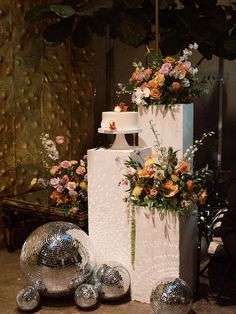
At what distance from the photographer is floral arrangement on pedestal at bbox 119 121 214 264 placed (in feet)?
9.27

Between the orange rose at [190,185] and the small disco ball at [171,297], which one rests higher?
the orange rose at [190,185]

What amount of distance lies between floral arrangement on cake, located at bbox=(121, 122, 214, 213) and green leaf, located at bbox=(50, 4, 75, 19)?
138 cm

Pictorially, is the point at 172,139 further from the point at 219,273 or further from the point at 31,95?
the point at 31,95

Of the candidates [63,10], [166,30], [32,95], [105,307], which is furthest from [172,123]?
[32,95]

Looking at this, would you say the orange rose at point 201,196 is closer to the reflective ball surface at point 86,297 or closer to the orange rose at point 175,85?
the orange rose at point 175,85

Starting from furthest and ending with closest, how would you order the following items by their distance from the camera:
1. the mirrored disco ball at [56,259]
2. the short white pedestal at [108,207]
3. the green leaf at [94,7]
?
the green leaf at [94,7] < the short white pedestal at [108,207] < the mirrored disco ball at [56,259]

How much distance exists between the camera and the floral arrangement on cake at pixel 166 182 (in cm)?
283

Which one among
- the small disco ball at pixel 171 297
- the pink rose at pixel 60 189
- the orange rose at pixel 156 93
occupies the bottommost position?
the small disco ball at pixel 171 297

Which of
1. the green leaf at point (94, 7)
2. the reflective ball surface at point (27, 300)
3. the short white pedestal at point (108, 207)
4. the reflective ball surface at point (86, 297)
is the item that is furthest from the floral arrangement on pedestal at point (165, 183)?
the green leaf at point (94, 7)

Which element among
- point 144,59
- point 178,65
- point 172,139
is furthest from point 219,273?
point 144,59

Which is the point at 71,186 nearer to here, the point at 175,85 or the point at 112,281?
the point at 112,281

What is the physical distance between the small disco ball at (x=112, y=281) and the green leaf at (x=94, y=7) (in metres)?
1.94

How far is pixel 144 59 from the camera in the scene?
506cm

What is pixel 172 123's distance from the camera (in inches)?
119
